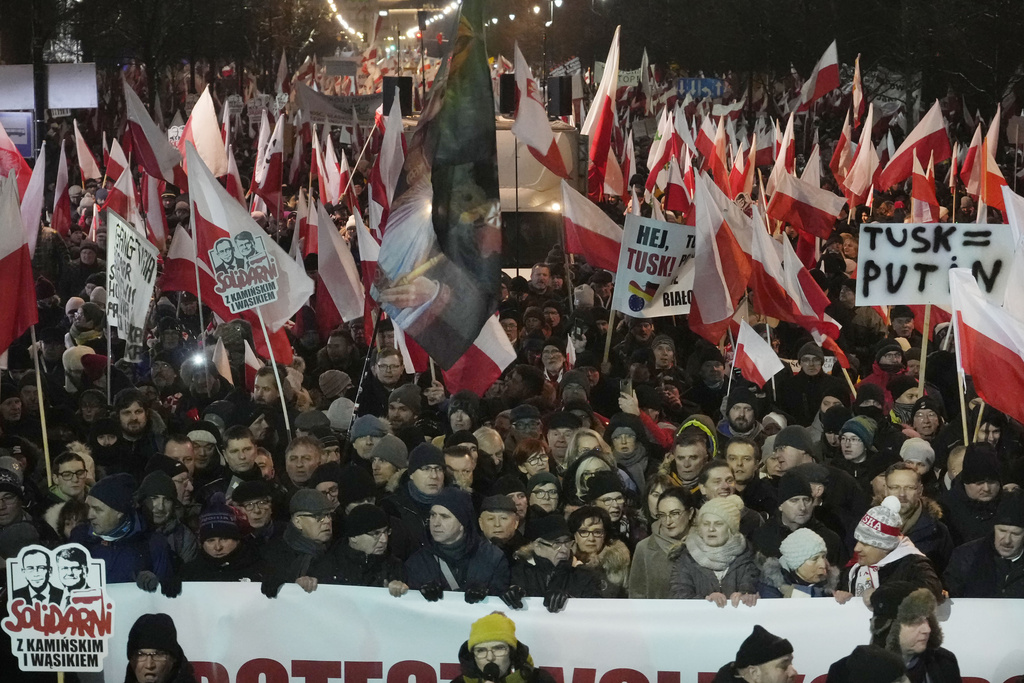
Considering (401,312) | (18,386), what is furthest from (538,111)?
(401,312)

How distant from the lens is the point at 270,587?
6.46 metres

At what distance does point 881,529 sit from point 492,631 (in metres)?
1.70

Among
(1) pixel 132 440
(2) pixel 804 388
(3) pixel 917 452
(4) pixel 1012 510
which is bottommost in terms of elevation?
(4) pixel 1012 510

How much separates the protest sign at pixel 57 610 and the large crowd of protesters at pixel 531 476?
0.34 metres

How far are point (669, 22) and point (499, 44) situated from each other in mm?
11010

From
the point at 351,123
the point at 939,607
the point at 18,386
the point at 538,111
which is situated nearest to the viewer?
the point at 939,607

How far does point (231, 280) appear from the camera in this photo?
9.85 m

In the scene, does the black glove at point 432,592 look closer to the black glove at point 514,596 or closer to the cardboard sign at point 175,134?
the black glove at point 514,596

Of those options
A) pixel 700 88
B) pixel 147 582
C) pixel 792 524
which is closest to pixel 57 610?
pixel 147 582

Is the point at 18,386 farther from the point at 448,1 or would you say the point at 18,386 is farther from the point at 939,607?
the point at 448,1

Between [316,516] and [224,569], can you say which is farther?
[316,516]

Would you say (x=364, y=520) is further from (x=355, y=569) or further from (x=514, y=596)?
(x=514, y=596)

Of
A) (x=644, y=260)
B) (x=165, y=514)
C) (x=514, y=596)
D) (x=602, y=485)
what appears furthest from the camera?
(x=644, y=260)

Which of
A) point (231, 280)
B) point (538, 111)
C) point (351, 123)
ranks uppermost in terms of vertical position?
point (351, 123)
